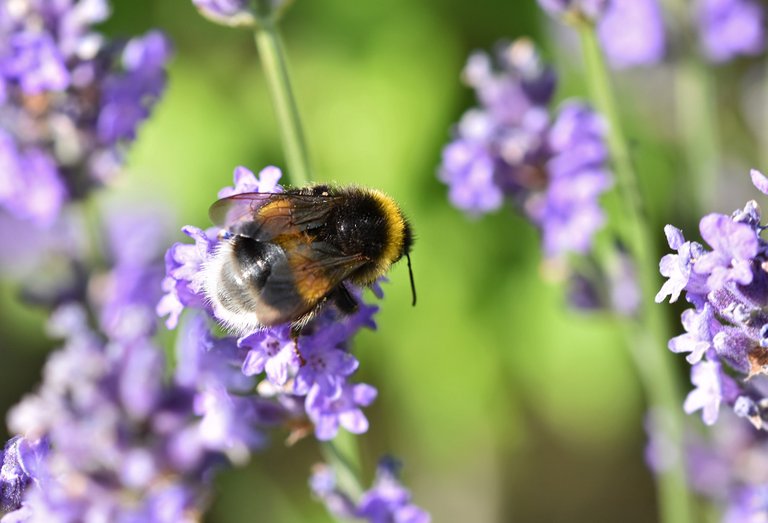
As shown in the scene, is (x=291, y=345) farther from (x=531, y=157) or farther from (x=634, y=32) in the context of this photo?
(x=634, y=32)

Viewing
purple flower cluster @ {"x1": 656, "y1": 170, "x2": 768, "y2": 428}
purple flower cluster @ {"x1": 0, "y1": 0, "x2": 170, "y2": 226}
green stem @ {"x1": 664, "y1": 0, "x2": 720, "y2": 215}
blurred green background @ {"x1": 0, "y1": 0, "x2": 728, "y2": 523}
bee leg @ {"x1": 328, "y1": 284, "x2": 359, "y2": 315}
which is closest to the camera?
purple flower cluster @ {"x1": 656, "y1": 170, "x2": 768, "y2": 428}

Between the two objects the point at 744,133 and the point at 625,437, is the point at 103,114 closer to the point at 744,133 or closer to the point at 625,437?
the point at 625,437

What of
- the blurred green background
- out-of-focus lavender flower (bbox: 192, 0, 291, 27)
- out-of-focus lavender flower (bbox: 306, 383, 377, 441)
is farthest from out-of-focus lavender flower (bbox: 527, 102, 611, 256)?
the blurred green background

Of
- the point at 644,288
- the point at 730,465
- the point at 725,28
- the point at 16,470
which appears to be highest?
the point at 725,28

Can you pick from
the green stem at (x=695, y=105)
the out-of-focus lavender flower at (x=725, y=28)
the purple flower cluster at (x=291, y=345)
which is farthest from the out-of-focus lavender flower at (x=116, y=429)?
the out-of-focus lavender flower at (x=725, y=28)

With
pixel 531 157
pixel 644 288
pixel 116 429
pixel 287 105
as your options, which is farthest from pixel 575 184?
pixel 116 429

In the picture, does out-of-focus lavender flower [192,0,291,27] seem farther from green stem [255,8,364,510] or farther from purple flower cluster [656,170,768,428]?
purple flower cluster [656,170,768,428]
